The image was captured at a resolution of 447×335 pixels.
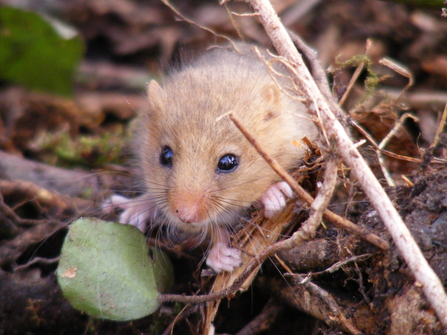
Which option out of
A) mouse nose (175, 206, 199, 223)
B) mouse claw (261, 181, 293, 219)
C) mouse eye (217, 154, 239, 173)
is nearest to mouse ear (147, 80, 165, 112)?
mouse eye (217, 154, 239, 173)

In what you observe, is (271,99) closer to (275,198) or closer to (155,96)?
(275,198)

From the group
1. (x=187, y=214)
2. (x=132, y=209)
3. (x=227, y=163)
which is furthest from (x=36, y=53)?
(x=187, y=214)

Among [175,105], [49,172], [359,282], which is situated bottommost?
[49,172]

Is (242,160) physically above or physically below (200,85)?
below

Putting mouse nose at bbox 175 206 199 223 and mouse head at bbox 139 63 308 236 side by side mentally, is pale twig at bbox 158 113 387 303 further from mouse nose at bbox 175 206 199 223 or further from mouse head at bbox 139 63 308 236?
mouse head at bbox 139 63 308 236

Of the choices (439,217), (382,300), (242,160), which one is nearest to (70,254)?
(242,160)

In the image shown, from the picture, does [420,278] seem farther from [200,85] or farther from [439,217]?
[200,85]
